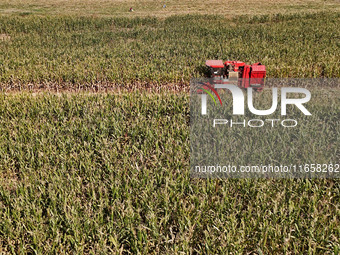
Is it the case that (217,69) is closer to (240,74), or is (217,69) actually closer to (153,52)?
(240,74)

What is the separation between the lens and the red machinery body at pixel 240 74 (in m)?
8.57

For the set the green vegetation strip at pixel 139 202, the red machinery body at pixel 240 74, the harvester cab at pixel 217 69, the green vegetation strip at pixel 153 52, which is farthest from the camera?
the green vegetation strip at pixel 153 52

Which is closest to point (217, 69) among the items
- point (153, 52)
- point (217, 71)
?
point (217, 71)

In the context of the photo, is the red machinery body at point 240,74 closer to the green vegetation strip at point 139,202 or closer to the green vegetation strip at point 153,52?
the green vegetation strip at point 153,52

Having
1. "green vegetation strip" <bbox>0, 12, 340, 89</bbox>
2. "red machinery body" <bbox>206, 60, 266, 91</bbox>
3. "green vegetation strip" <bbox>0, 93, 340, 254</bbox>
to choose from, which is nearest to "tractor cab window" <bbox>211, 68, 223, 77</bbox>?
"red machinery body" <bbox>206, 60, 266, 91</bbox>

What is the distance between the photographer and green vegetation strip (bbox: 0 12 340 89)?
36.4 ft

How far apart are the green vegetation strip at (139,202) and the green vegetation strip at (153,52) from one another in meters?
5.47

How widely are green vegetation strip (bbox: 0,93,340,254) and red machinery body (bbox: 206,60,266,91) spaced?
10.7 ft

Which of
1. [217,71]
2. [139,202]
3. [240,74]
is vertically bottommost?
[139,202]

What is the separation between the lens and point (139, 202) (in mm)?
4352

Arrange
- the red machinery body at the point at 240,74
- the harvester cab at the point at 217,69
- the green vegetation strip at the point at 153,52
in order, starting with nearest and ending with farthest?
the red machinery body at the point at 240,74, the harvester cab at the point at 217,69, the green vegetation strip at the point at 153,52

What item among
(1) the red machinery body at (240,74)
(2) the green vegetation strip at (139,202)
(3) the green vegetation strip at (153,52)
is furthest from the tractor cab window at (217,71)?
(2) the green vegetation strip at (139,202)

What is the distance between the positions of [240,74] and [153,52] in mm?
6108

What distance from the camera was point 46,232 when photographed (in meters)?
3.72
